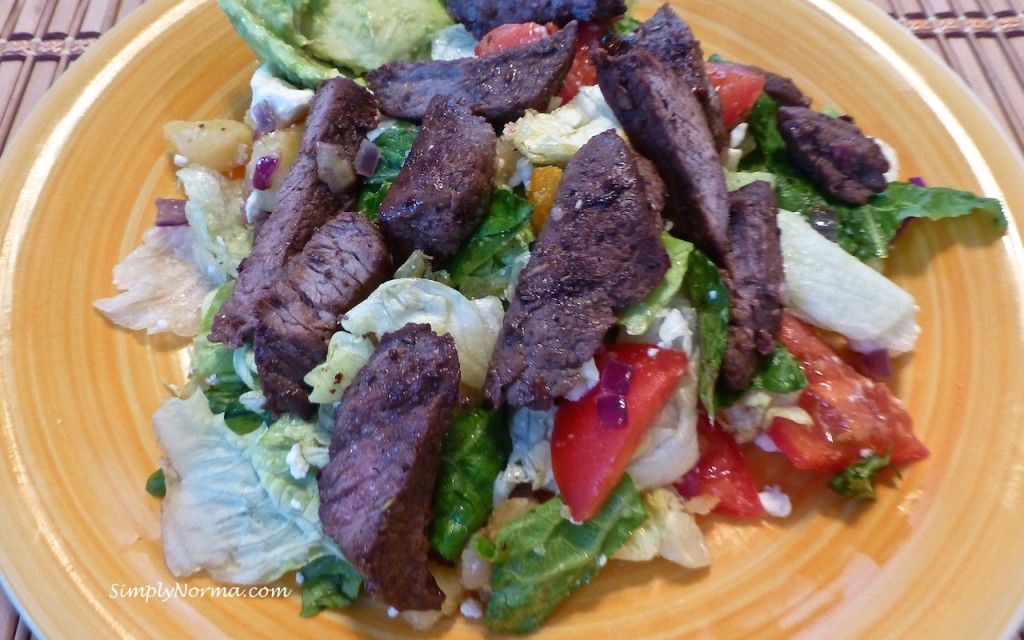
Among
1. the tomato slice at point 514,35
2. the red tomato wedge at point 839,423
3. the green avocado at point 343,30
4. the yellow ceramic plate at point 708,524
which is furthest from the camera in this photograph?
the green avocado at point 343,30

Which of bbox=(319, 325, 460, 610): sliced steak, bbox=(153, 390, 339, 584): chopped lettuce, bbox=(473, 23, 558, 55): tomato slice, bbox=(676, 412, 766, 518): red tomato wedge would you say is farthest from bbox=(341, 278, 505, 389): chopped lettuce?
bbox=(473, 23, 558, 55): tomato slice

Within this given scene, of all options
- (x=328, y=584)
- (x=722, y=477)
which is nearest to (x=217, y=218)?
(x=328, y=584)

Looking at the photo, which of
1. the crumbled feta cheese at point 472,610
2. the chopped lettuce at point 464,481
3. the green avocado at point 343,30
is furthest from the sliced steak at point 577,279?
the green avocado at point 343,30

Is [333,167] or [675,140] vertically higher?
[333,167]

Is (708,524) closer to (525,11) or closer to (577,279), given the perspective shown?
(577,279)

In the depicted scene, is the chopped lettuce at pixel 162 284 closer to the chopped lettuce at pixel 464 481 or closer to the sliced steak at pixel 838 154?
the chopped lettuce at pixel 464 481

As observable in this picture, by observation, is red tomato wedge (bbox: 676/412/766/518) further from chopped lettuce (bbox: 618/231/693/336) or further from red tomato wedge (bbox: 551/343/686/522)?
chopped lettuce (bbox: 618/231/693/336)

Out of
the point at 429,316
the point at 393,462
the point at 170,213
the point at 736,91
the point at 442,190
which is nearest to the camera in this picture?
the point at 393,462

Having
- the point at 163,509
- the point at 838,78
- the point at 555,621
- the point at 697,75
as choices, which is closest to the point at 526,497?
the point at 555,621
